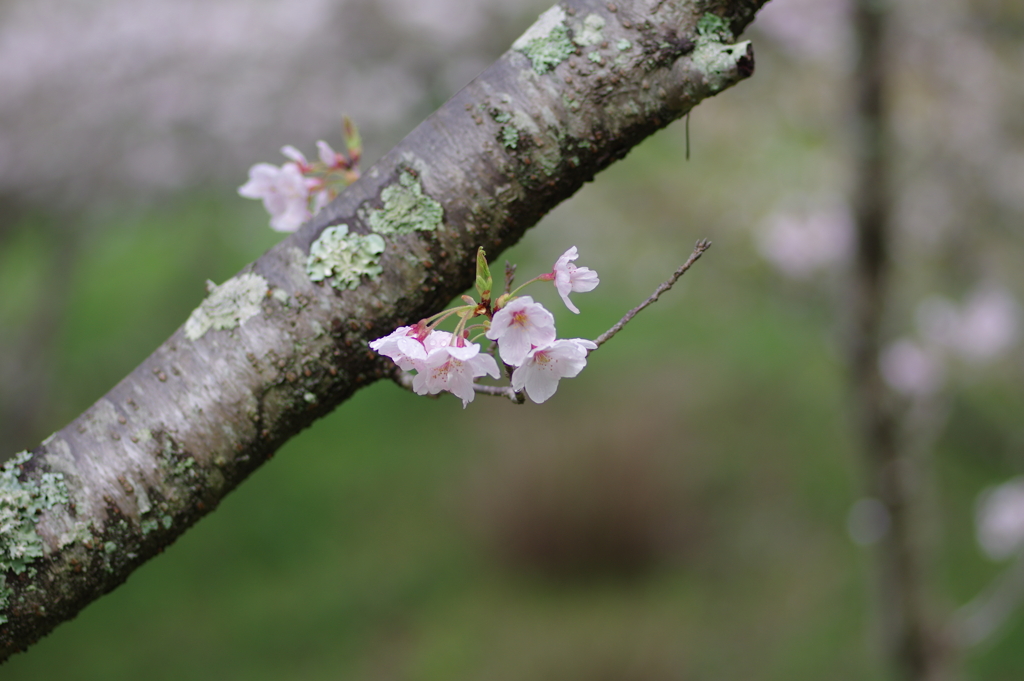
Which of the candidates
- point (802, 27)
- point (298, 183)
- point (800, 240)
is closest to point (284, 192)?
point (298, 183)

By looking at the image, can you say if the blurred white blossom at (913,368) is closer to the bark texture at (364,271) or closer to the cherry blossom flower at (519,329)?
the bark texture at (364,271)

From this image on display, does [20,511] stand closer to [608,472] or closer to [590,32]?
[590,32]

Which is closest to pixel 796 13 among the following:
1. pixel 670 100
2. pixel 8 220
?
pixel 670 100

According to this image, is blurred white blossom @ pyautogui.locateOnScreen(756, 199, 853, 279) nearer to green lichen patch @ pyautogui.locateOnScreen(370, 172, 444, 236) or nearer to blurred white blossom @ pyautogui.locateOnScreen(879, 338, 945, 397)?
blurred white blossom @ pyautogui.locateOnScreen(879, 338, 945, 397)

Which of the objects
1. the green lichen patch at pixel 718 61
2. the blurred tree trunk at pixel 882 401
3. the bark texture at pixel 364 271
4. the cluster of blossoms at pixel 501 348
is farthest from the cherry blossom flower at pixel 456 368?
the blurred tree trunk at pixel 882 401

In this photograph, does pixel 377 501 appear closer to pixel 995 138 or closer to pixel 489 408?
pixel 489 408

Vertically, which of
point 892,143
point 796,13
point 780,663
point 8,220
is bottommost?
point 780,663
